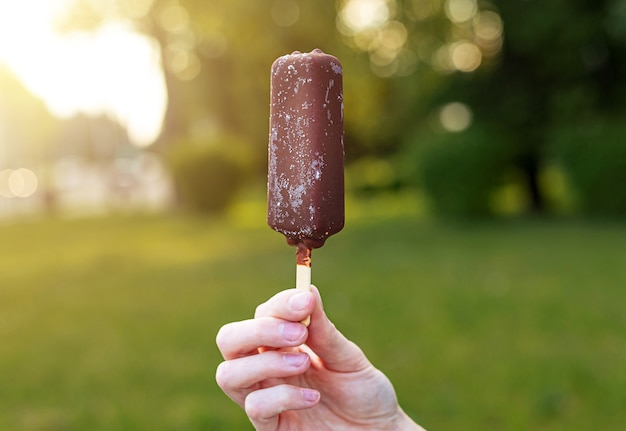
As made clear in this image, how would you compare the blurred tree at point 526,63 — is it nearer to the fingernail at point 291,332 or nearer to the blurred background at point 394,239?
the blurred background at point 394,239

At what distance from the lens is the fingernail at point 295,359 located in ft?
6.07

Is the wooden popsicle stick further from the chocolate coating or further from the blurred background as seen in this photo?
the blurred background

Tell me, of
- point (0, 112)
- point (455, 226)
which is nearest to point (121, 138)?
point (0, 112)

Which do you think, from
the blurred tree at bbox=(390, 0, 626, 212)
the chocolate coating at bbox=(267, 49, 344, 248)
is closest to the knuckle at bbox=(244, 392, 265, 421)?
the chocolate coating at bbox=(267, 49, 344, 248)

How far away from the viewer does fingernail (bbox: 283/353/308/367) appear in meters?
1.85

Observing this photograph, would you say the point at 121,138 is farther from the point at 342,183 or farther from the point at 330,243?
the point at 342,183

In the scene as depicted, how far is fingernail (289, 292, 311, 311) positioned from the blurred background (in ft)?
11.3

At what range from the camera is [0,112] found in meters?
55.7

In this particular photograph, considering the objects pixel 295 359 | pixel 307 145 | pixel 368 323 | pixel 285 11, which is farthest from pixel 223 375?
pixel 285 11

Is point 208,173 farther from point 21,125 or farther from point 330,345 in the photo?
point 21,125

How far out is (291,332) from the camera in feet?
5.91

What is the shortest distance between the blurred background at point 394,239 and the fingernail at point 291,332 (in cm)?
341

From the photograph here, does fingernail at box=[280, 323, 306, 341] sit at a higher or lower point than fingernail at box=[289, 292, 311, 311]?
lower

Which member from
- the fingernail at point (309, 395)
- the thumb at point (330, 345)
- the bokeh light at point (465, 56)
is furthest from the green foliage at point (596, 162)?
the fingernail at point (309, 395)
